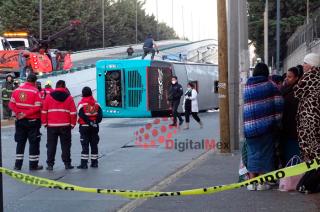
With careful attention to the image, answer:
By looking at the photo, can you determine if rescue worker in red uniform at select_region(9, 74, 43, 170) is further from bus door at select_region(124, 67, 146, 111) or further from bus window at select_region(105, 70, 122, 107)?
bus window at select_region(105, 70, 122, 107)

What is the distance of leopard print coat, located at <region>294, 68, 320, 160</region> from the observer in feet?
29.1

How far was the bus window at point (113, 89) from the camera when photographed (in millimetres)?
30078

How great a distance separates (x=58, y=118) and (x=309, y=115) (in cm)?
582

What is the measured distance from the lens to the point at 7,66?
1558 inches

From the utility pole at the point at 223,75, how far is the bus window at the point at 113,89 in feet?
50.5

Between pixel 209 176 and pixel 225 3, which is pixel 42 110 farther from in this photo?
pixel 225 3

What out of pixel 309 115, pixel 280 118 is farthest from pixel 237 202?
pixel 309 115

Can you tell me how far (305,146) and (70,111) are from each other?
578cm

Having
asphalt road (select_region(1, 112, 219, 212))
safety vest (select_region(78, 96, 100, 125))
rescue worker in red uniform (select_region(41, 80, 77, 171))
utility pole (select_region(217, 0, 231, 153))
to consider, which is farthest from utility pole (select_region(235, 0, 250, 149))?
rescue worker in red uniform (select_region(41, 80, 77, 171))

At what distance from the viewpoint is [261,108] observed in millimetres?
9305

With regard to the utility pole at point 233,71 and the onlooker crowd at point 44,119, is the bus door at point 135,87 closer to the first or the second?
the utility pole at point 233,71

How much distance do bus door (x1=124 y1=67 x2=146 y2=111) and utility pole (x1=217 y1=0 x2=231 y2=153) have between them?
1482cm

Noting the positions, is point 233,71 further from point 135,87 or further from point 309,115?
point 135,87

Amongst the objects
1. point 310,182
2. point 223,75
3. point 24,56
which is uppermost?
point 24,56
